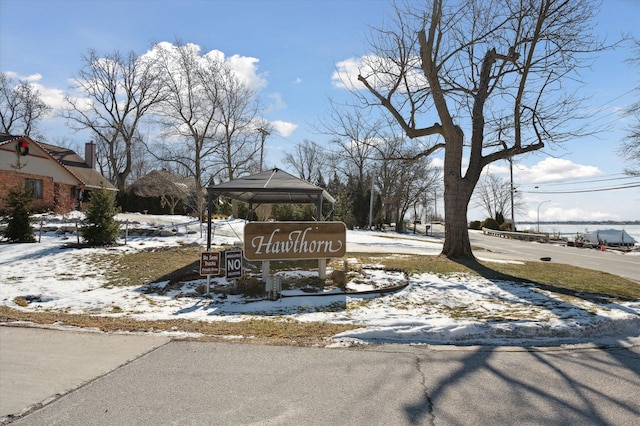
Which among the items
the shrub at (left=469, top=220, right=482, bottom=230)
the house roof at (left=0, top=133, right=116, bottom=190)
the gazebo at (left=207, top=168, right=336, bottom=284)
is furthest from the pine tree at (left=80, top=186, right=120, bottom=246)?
the shrub at (left=469, top=220, right=482, bottom=230)

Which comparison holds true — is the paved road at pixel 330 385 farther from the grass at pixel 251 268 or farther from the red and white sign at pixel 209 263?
the red and white sign at pixel 209 263

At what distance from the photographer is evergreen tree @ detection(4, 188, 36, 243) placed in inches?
563

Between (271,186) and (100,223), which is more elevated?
(271,186)

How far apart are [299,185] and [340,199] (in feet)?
92.0

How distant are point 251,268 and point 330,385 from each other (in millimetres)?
7750

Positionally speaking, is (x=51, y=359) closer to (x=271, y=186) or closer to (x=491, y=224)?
(x=271, y=186)

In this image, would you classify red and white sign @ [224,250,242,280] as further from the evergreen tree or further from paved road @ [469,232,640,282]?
paved road @ [469,232,640,282]

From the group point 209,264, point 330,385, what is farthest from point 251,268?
point 330,385

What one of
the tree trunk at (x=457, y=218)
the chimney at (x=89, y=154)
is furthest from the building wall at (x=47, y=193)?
the tree trunk at (x=457, y=218)

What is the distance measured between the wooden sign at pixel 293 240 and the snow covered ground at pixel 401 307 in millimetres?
1100

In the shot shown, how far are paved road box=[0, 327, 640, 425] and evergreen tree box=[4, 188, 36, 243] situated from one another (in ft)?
37.3

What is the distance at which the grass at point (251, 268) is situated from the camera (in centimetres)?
568

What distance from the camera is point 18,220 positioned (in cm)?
1443

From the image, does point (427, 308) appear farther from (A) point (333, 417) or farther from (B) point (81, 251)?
(B) point (81, 251)
